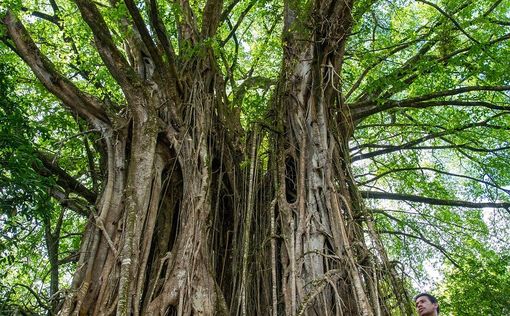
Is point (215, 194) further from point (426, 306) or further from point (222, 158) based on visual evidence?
point (426, 306)

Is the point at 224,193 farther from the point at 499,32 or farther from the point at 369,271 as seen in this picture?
the point at 499,32

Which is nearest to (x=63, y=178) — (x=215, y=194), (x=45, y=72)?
(x=45, y=72)

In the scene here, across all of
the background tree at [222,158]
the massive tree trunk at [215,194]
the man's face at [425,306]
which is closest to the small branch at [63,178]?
the background tree at [222,158]

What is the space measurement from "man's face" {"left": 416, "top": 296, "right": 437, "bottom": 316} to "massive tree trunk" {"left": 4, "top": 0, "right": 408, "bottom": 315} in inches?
10.5

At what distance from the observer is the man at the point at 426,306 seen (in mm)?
2734

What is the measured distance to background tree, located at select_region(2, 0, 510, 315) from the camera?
8.44 feet

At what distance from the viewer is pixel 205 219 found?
2.94 meters

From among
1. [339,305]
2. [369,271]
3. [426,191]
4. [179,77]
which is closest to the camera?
[339,305]

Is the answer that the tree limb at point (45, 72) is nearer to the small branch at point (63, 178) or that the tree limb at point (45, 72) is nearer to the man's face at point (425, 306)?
the small branch at point (63, 178)

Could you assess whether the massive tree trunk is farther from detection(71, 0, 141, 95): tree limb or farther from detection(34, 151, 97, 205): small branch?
detection(34, 151, 97, 205): small branch

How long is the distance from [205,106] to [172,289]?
5.10ft

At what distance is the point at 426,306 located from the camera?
9.03ft

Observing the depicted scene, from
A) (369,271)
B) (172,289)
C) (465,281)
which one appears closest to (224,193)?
(172,289)

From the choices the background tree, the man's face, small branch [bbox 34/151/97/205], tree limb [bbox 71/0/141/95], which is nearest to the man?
the man's face
